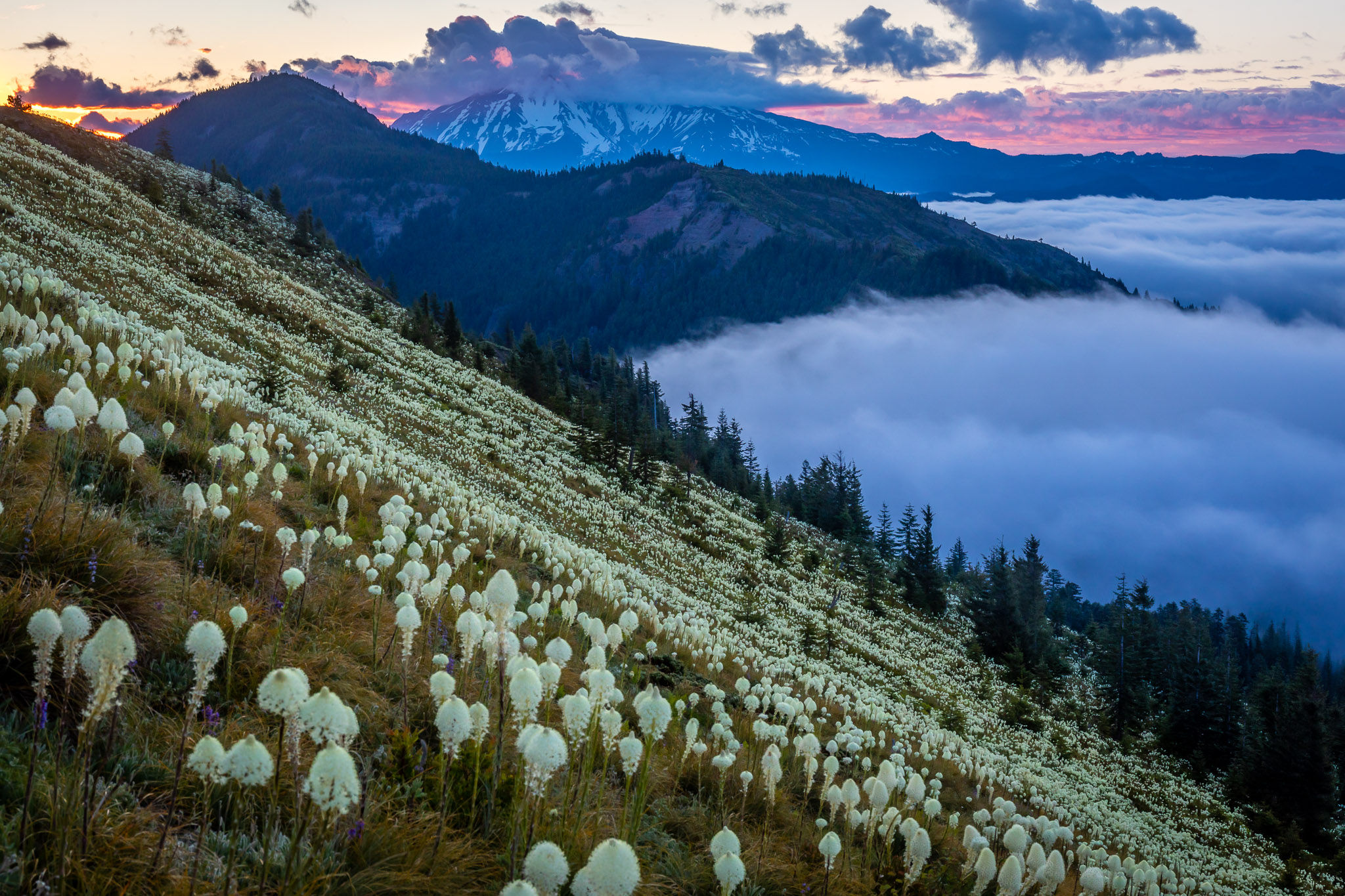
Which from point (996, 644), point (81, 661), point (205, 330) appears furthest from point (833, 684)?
point (996, 644)

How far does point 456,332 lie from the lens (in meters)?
69.8

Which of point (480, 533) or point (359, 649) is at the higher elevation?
point (359, 649)

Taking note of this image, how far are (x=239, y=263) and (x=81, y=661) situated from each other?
5622cm

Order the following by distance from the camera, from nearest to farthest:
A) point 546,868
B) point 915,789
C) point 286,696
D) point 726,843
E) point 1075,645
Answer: point 286,696, point 546,868, point 726,843, point 915,789, point 1075,645

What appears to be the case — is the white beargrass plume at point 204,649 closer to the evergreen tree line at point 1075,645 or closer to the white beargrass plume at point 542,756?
the white beargrass plume at point 542,756

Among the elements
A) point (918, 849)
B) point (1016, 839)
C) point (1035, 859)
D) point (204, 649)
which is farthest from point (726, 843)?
point (1035, 859)

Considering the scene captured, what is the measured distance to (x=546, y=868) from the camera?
257 cm

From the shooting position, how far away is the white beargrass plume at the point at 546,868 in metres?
2.56

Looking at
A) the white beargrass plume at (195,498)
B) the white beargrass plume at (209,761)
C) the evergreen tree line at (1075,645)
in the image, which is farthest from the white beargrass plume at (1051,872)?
the evergreen tree line at (1075,645)

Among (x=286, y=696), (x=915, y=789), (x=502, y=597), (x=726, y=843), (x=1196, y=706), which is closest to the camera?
(x=286, y=696)

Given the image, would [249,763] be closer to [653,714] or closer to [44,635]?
[44,635]

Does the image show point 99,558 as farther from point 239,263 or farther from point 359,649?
point 239,263

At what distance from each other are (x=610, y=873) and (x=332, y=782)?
3.28 feet

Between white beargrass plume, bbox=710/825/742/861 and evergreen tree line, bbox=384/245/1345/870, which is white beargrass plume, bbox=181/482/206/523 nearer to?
white beargrass plume, bbox=710/825/742/861
